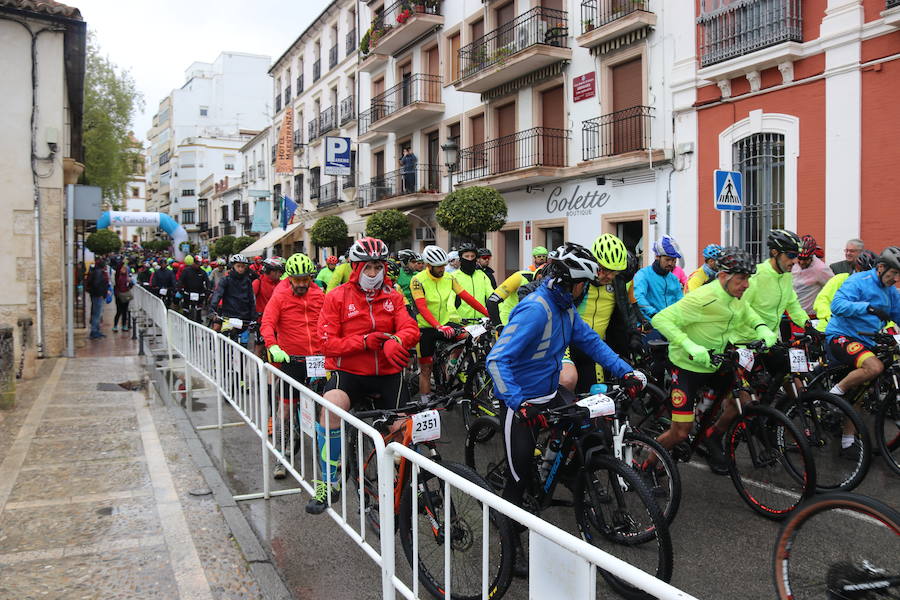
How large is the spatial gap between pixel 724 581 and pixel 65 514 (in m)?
4.21

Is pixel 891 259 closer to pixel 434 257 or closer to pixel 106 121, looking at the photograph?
pixel 434 257

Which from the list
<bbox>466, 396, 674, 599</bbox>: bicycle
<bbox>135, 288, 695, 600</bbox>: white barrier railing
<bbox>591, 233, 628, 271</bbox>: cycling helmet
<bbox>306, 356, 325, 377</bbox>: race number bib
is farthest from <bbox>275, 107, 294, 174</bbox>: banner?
<bbox>466, 396, 674, 599</bbox>: bicycle

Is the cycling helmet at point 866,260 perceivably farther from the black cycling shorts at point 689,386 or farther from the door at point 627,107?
the door at point 627,107

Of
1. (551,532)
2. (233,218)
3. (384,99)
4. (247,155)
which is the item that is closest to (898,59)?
(551,532)

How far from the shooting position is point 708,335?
5227 mm

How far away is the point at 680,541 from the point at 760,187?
10.7m

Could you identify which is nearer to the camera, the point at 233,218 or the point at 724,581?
the point at 724,581

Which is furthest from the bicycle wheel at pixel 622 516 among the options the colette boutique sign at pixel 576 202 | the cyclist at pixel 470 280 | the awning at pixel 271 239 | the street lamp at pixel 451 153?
the awning at pixel 271 239

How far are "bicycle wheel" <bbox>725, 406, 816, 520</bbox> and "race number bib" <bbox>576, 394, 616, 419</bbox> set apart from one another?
1455 millimetres

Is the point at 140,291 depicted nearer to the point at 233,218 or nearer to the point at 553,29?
the point at 553,29

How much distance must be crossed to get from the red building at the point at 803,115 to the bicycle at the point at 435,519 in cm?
1030

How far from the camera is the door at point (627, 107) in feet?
52.4

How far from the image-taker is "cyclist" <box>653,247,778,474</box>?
5043 mm

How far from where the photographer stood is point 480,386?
25.0ft
